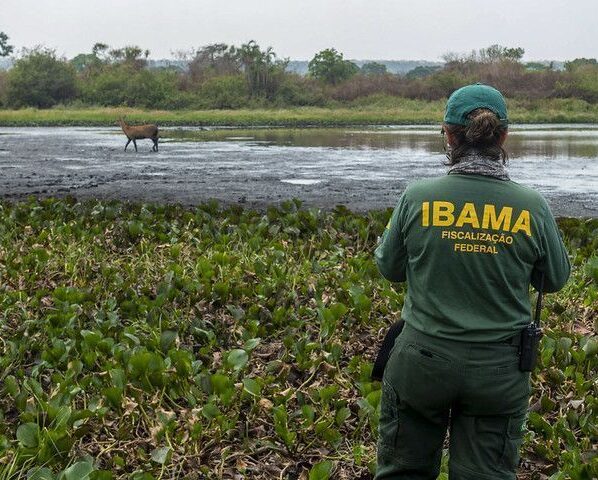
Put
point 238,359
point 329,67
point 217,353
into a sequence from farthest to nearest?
point 329,67
point 217,353
point 238,359

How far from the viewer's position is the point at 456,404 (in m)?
2.90

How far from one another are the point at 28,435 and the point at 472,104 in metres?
2.35

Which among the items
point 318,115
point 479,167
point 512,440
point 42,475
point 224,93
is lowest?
point 42,475

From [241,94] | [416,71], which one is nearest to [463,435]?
[241,94]

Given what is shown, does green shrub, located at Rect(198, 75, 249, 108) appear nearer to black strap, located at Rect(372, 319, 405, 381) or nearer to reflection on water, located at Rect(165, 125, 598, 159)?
reflection on water, located at Rect(165, 125, 598, 159)

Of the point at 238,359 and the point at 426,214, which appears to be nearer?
the point at 426,214

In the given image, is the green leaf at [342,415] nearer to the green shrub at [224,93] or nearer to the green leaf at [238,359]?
the green leaf at [238,359]

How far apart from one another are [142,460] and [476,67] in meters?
65.6

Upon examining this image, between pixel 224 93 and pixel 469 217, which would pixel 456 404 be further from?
pixel 224 93

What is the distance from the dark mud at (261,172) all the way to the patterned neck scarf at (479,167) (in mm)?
8957

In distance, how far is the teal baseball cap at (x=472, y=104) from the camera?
2.89 metres

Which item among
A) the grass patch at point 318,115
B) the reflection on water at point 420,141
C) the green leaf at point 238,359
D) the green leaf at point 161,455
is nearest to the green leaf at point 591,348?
the green leaf at point 238,359

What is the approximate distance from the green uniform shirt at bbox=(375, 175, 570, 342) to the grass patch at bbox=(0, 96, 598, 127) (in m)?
40.0

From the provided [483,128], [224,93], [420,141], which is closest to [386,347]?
[483,128]
